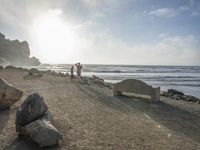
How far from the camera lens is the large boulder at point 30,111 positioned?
652cm

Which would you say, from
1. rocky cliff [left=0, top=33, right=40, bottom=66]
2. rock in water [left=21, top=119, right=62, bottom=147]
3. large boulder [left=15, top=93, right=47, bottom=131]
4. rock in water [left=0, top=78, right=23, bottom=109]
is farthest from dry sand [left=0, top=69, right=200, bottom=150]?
rocky cliff [left=0, top=33, right=40, bottom=66]

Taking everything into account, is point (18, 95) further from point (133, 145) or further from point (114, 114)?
point (133, 145)

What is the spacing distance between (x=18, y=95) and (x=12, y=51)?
176885 mm

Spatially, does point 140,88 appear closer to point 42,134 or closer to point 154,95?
point 154,95

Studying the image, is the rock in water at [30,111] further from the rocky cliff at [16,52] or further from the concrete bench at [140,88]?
the rocky cliff at [16,52]

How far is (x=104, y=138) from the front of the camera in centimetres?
664

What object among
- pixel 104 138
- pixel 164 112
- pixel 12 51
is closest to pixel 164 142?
pixel 104 138

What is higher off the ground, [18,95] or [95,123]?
[18,95]

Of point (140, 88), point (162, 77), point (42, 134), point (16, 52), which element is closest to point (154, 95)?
point (140, 88)

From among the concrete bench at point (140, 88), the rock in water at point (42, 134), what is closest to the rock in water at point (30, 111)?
the rock in water at point (42, 134)

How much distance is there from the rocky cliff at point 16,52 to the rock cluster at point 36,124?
160 meters

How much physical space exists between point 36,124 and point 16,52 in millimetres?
184754

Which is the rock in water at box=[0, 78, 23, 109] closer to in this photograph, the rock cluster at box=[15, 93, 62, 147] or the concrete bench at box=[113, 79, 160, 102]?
the rock cluster at box=[15, 93, 62, 147]

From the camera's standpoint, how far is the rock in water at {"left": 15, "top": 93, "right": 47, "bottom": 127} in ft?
21.4
